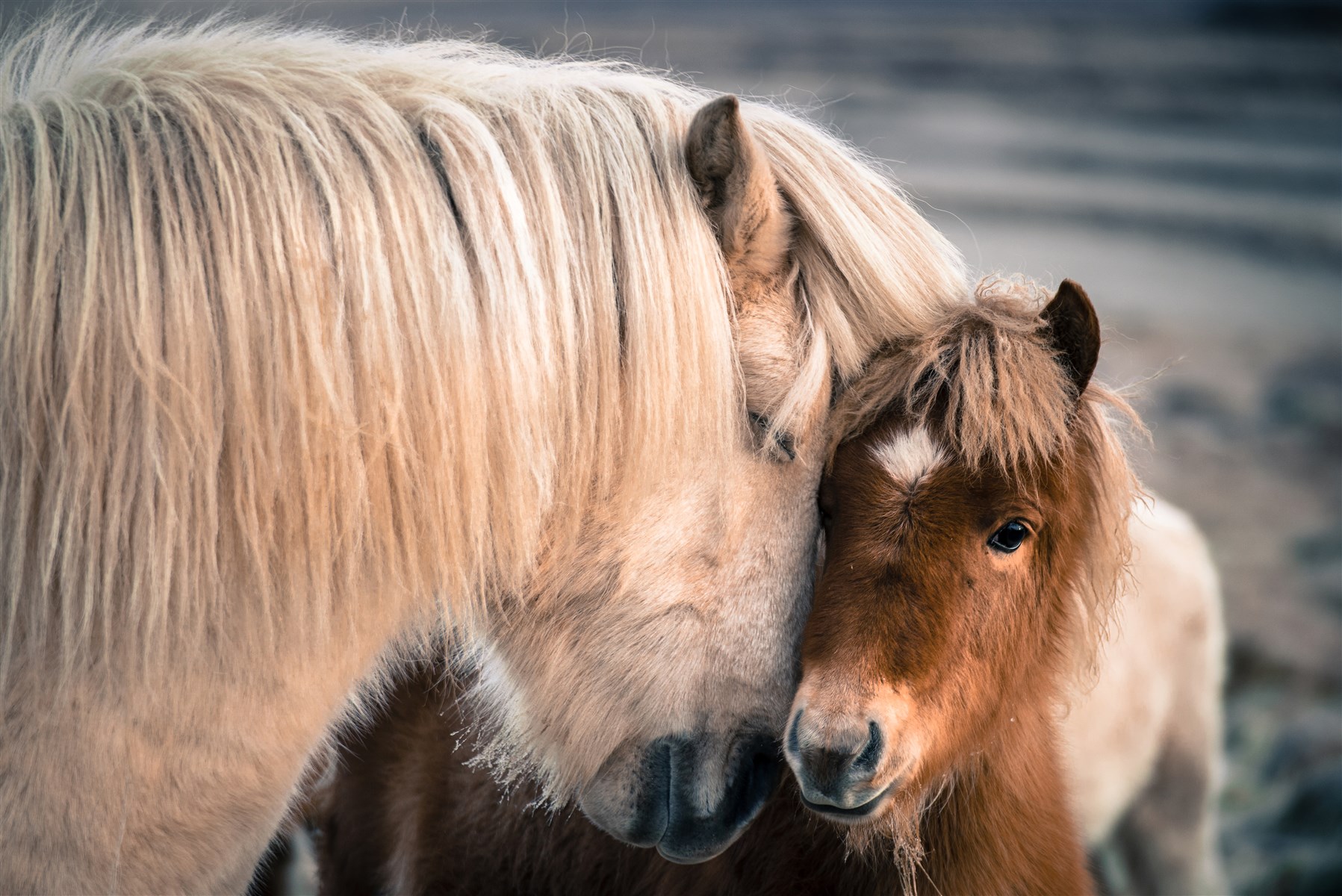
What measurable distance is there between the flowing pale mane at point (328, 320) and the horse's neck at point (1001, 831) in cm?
71

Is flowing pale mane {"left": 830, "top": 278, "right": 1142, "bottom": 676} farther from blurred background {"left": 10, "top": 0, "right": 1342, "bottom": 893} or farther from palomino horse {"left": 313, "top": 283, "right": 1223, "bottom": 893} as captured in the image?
blurred background {"left": 10, "top": 0, "right": 1342, "bottom": 893}

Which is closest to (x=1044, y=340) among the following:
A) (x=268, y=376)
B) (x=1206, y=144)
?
(x=268, y=376)

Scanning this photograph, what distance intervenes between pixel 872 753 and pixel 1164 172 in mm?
7784

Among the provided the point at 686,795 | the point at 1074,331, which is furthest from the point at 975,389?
the point at 686,795

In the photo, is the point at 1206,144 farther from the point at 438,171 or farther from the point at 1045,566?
the point at 438,171

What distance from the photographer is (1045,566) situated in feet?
4.77

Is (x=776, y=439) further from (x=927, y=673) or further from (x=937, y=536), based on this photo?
(x=927, y=673)

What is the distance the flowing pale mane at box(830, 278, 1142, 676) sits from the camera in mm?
1293

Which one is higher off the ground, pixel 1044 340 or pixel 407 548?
pixel 1044 340

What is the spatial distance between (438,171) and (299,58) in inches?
10.3

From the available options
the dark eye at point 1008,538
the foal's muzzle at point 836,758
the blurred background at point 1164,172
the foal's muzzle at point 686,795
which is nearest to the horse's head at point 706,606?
the foal's muzzle at point 686,795

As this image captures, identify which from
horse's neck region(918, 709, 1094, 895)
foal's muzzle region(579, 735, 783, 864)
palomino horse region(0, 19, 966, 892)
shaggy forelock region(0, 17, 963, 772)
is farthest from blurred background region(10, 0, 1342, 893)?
shaggy forelock region(0, 17, 963, 772)

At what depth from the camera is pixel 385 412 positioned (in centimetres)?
108

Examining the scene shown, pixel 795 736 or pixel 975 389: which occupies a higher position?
pixel 975 389
